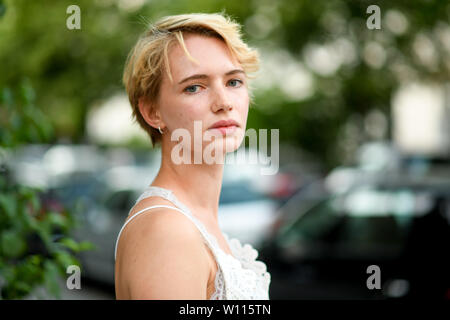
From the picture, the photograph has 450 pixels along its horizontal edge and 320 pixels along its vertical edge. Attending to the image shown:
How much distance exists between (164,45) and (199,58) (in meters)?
0.11

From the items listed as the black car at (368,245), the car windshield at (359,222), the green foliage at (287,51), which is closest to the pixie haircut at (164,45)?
the black car at (368,245)

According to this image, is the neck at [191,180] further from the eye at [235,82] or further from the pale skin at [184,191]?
the eye at [235,82]

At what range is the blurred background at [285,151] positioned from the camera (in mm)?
2570

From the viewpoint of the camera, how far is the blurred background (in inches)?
101

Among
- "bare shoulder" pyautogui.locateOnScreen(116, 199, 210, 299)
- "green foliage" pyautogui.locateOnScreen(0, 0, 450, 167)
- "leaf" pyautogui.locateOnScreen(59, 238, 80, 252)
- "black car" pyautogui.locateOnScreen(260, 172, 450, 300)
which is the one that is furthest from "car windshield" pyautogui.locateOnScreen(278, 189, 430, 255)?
"green foliage" pyautogui.locateOnScreen(0, 0, 450, 167)

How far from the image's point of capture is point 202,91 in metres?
1.64

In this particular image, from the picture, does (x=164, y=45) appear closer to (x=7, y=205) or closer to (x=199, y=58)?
(x=199, y=58)

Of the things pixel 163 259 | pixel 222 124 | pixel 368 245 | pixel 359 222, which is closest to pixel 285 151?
pixel 359 222

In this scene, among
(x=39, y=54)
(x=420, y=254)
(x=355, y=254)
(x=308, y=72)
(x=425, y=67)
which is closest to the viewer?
(x=420, y=254)

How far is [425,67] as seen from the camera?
15.0 metres

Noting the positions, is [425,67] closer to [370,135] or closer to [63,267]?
[370,135]

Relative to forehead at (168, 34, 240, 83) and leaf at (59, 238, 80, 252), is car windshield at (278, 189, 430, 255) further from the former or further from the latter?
forehead at (168, 34, 240, 83)
